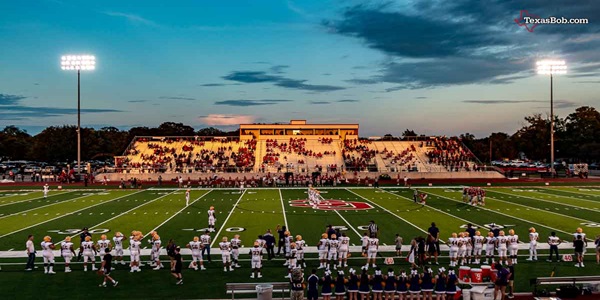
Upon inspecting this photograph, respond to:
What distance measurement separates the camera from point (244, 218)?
27.0 metres

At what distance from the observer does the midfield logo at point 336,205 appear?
3086cm

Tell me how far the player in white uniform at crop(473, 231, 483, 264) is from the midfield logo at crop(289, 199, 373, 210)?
13.5 m

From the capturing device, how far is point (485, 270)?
569 inches

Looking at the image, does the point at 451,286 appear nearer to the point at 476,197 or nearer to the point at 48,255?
the point at 48,255

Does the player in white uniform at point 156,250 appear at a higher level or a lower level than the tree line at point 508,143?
lower

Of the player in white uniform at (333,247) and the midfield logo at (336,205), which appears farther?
the midfield logo at (336,205)

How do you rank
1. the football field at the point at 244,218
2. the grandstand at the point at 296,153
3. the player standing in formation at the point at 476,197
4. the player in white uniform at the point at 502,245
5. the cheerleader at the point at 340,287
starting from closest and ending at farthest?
the cheerleader at the point at 340,287 < the football field at the point at 244,218 < the player in white uniform at the point at 502,245 < the player standing in formation at the point at 476,197 < the grandstand at the point at 296,153

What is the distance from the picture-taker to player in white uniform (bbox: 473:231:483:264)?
678 inches

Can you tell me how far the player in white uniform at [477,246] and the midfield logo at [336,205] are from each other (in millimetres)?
13528

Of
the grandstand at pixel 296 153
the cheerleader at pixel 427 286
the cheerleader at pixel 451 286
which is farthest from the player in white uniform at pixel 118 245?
the grandstand at pixel 296 153

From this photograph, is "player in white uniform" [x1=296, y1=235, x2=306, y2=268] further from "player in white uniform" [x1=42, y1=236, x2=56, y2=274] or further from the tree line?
the tree line

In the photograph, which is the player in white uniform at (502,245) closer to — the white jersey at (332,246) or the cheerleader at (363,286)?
the white jersey at (332,246)

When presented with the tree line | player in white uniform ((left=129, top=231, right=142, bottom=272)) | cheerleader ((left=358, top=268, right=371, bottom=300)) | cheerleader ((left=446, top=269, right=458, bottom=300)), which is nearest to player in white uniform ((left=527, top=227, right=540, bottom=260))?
cheerleader ((left=446, top=269, right=458, bottom=300))

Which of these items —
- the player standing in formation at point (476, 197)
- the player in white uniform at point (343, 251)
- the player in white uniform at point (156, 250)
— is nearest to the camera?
the player in white uniform at point (156, 250)
